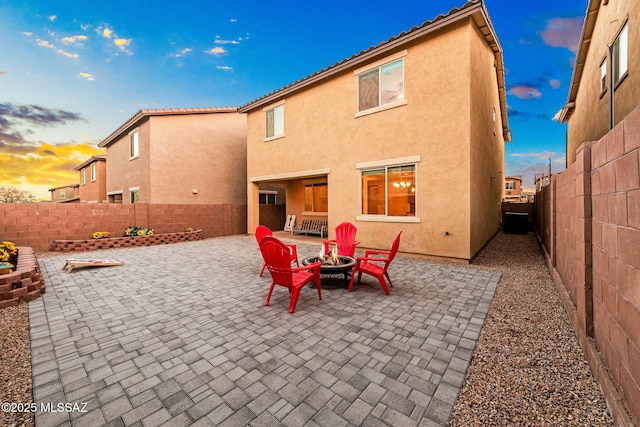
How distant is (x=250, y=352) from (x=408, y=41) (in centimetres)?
912

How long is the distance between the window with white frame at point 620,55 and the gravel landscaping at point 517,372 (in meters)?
7.10

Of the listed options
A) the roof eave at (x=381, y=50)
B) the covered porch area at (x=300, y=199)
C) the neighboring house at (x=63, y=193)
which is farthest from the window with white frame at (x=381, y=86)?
the neighboring house at (x=63, y=193)

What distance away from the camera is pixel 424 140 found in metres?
7.72

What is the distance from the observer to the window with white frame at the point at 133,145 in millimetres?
15680

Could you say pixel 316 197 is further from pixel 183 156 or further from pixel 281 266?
pixel 281 266

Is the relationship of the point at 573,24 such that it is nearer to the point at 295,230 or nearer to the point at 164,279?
the point at 295,230

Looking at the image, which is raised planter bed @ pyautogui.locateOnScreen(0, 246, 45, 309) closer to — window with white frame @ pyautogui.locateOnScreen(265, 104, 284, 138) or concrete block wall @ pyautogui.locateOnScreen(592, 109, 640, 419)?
concrete block wall @ pyautogui.locateOnScreen(592, 109, 640, 419)

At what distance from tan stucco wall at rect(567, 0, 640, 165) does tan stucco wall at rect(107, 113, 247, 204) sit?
16.3 meters

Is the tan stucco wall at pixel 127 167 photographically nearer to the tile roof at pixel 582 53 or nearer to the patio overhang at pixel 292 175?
the patio overhang at pixel 292 175

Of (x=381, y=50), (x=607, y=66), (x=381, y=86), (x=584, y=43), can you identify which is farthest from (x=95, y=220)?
(x=584, y=43)

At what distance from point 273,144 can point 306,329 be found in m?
10.5

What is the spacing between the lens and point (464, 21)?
23.0ft

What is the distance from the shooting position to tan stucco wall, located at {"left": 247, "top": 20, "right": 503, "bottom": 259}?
7.15 meters

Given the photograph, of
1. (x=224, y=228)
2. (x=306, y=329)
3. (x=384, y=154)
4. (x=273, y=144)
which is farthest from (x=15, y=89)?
(x=306, y=329)
